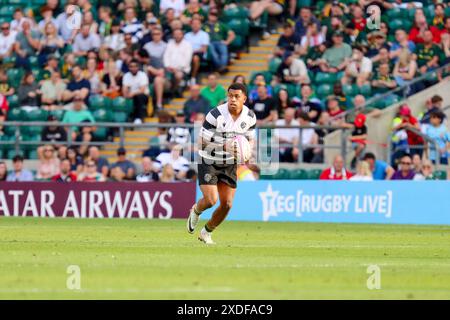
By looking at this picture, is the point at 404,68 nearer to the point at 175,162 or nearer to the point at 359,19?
the point at 359,19

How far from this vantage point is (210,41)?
109 feet

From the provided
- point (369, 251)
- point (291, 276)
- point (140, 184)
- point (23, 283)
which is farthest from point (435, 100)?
point (23, 283)

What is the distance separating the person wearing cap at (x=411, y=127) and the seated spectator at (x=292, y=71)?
122 inches

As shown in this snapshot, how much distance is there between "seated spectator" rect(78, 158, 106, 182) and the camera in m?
29.8

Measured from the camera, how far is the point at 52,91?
109 ft

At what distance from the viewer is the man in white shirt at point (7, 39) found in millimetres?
34969

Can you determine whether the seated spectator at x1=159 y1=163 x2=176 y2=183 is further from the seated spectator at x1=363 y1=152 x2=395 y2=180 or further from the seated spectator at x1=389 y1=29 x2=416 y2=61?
the seated spectator at x1=389 y1=29 x2=416 y2=61

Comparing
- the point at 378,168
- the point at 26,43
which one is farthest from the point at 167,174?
the point at 26,43

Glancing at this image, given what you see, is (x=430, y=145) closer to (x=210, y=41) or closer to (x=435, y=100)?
(x=435, y=100)

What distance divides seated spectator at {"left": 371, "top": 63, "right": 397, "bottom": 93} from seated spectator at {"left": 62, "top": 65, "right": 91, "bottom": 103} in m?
6.92

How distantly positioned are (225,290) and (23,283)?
203cm

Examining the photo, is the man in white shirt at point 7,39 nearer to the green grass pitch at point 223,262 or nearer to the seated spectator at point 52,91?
the seated spectator at point 52,91

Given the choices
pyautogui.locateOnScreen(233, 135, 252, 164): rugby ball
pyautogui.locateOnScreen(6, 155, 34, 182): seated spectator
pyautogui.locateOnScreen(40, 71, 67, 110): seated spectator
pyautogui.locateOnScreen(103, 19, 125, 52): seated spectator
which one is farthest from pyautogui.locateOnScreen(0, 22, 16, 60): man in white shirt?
pyautogui.locateOnScreen(233, 135, 252, 164): rugby ball

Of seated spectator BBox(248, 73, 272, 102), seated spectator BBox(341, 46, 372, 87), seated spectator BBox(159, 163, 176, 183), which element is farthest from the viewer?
seated spectator BBox(341, 46, 372, 87)
